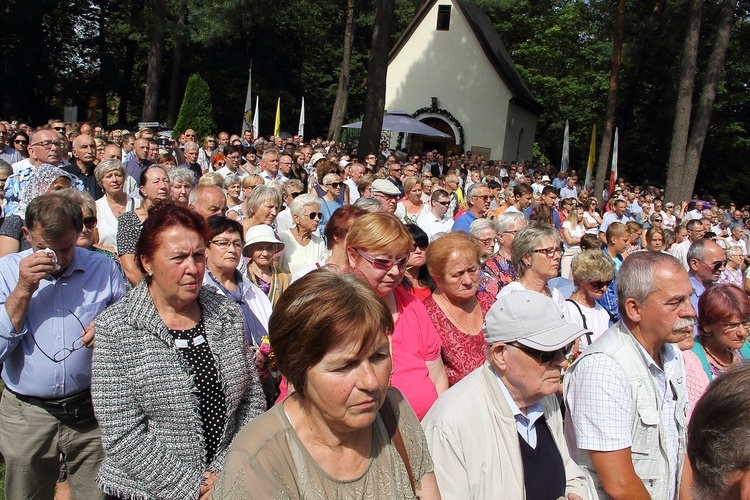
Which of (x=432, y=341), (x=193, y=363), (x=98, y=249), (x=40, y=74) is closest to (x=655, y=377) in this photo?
(x=432, y=341)

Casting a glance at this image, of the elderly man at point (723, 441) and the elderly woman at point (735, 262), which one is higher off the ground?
the elderly man at point (723, 441)

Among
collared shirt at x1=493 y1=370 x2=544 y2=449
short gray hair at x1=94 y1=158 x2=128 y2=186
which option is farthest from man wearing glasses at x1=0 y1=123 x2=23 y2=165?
collared shirt at x1=493 y1=370 x2=544 y2=449

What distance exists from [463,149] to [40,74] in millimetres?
23715

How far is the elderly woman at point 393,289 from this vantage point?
3.46 m

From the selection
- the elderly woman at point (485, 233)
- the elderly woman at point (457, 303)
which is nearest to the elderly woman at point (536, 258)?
the elderly woman at point (457, 303)

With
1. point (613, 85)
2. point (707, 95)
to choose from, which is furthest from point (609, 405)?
point (613, 85)

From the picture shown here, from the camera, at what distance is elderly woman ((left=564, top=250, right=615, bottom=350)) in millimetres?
5184

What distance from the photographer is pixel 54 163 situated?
6922 millimetres

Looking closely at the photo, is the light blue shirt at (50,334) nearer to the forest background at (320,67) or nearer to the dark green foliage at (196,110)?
the dark green foliage at (196,110)

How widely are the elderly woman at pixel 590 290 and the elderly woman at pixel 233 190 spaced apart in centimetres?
454

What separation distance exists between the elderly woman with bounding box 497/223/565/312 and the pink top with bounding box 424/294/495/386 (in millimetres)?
1026

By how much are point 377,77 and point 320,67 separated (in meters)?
A: 26.0

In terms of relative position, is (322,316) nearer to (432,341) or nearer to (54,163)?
(432,341)

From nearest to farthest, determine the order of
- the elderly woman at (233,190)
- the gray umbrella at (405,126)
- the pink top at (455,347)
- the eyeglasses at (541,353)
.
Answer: the eyeglasses at (541,353)
the pink top at (455,347)
the elderly woman at (233,190)
the gray umbrella at (405,126)
